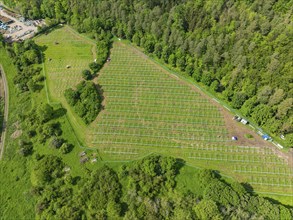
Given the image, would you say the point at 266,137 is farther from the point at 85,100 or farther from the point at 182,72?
the point at 85,100

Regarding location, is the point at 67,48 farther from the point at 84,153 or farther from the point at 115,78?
the point at 84,153

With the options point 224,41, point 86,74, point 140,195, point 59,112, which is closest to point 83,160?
point 140,195

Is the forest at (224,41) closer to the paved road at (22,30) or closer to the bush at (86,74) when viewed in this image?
the paved road at (22,30)

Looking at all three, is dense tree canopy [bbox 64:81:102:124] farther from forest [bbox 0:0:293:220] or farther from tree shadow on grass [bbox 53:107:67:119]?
tree shadow on grass [bbox 53:107:67:119]

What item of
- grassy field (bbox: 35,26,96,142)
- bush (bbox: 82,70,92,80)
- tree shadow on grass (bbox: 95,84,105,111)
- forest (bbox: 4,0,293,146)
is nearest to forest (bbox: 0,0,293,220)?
forest (bbox: 4,0,293,146)

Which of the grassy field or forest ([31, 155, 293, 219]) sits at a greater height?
the grassy field

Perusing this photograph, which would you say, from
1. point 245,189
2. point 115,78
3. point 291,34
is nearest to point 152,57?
point 115,78
